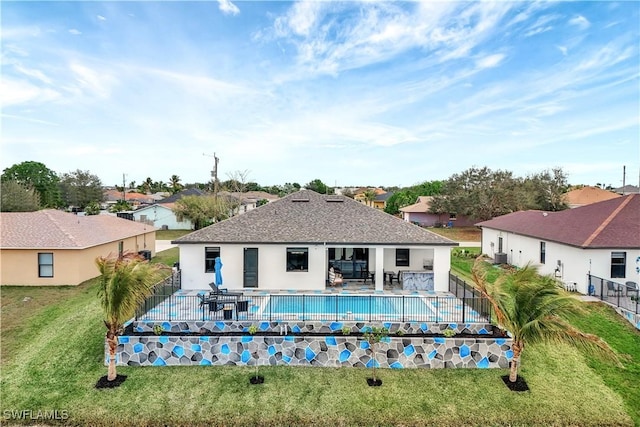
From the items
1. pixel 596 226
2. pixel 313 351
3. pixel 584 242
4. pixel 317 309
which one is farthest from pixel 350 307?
pixel 596 226

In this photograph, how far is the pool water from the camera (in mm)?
13758

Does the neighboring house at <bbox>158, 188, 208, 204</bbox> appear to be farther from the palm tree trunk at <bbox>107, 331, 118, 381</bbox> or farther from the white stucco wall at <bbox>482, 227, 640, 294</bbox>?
the white stucco wall at <bbox>482, 227, 640, 294</bbox>

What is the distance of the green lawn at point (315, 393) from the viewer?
30.3 feet

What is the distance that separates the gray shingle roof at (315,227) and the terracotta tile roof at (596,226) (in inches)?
304

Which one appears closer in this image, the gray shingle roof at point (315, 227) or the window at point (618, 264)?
the gray shingle roof at point (315, 227)

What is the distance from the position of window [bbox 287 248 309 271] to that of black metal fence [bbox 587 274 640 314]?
13.5 metres

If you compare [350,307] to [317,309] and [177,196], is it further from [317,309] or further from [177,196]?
[177,196]

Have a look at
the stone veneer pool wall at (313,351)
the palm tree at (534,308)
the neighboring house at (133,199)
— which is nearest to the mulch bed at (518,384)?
the palm tree at (534,308)

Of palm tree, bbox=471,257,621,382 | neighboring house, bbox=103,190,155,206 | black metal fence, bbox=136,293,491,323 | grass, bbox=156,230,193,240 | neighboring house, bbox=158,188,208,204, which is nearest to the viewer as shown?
palm tree, bbox=471,257,621,382

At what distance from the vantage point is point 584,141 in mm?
35812

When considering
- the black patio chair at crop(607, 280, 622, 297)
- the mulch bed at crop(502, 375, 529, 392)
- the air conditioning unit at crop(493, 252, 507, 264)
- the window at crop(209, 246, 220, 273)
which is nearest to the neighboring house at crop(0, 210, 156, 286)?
the window at crop(209, 246, 220, 273)

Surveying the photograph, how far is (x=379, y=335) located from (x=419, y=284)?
251 inches

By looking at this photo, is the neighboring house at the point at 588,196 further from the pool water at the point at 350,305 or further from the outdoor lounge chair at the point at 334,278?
the pool water at the point at 350,305

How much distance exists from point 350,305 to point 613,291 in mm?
12624
